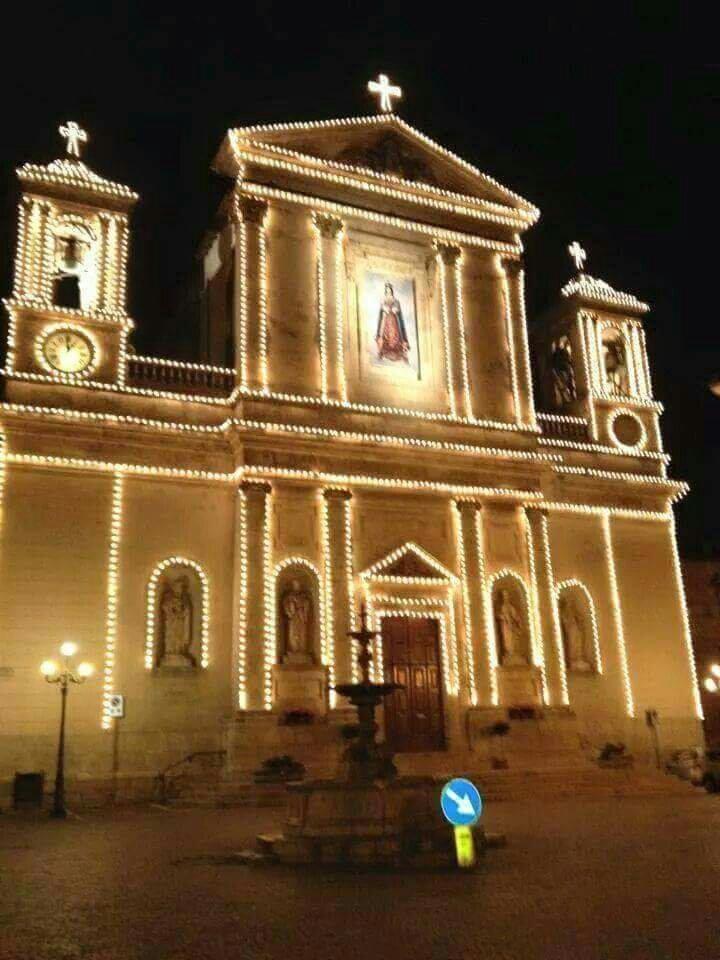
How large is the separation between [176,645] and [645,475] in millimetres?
16120

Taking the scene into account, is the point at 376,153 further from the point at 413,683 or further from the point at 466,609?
the point at 413,683

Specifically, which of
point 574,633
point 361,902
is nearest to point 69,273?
point 574,633

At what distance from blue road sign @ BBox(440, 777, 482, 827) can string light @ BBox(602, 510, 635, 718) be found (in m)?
17.8

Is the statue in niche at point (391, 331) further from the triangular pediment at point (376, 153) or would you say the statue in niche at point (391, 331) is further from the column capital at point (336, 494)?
the column capital at point (336, 494)

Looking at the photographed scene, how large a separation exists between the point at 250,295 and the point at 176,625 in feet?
29.9

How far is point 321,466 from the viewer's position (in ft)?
81.2

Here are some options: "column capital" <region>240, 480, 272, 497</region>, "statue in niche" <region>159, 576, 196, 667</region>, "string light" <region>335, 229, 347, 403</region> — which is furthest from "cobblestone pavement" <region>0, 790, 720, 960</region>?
"string light" <region>335, 229, 347, 403</region>

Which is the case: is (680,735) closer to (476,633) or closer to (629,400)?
(476,633)

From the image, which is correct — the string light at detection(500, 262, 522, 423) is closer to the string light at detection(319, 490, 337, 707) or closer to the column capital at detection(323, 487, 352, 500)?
the column capital at detection(323, 487, 352, 500)

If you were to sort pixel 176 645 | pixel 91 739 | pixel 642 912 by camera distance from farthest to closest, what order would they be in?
pixel 176 645, pixel 91 739, pixel 642 912

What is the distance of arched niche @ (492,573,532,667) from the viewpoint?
83.9 ft

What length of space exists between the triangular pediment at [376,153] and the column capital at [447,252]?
5.47 ft

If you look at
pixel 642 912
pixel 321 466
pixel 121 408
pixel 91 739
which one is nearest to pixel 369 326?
pixel 321 466

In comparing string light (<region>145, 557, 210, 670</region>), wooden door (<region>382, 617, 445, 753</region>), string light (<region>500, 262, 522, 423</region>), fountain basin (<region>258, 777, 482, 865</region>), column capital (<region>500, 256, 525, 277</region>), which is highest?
column capital (<region>500, 256, 525, 277</region>)
